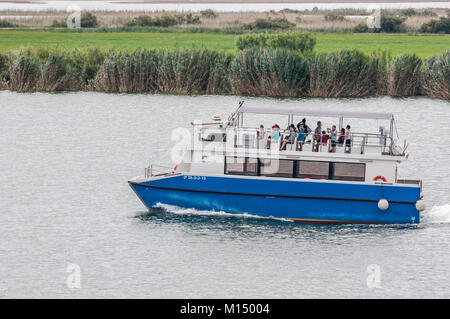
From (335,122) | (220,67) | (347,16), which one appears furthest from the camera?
(347,16)

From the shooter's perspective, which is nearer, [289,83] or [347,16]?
[289,83]

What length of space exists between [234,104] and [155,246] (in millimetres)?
31651

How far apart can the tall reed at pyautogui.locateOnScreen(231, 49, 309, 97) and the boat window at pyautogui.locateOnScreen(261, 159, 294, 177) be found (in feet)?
105

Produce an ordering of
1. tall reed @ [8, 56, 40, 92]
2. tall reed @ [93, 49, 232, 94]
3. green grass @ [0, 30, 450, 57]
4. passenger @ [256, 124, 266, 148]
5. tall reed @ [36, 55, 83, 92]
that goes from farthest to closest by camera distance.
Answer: green grass @ [0, 30, 450, 57]
tall reed @ [36, 55, 83, 92]
tall reed @ [8, 56, 40, 92]
tall reed @ [93, 49, 232, 94]
passenger @ [256, 124, 266, 148]

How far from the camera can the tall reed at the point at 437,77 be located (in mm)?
67438

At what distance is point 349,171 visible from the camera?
35938 millimetres

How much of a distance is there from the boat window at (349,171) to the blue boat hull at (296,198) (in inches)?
17.9

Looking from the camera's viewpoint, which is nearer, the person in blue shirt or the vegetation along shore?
the person in blue shirt

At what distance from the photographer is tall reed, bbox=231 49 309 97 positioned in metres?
67.8

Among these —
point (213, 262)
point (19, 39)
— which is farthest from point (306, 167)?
point (19, 39)

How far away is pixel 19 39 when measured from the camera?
96.2m

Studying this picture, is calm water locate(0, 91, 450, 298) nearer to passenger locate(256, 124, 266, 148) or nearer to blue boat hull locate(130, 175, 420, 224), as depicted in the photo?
blue boat hull locate(130, 175, 420, 224)

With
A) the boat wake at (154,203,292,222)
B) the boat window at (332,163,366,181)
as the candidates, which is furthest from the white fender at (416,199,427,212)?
the boat wake at (154,203,292,222)

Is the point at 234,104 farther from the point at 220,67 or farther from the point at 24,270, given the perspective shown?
the point at 24,270
